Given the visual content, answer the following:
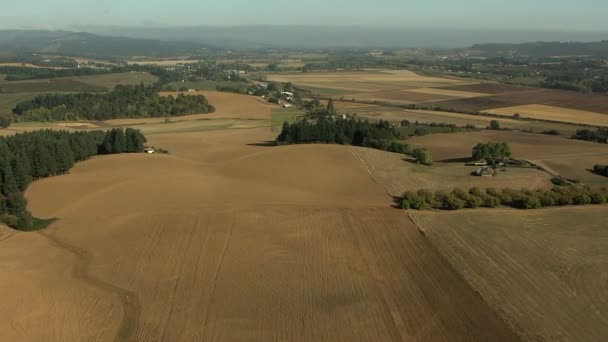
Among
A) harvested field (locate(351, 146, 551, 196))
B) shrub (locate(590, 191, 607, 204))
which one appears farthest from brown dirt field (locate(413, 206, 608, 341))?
harvested field (locate(351, 146, 551, 196))

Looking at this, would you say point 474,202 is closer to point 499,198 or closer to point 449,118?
point 499,198

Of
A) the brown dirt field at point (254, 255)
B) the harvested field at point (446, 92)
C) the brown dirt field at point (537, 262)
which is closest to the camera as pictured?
the brown dirt field at point (254, 255)

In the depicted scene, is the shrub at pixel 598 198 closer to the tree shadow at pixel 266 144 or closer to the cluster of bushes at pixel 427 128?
the cluster of bushes at pixel 427 128

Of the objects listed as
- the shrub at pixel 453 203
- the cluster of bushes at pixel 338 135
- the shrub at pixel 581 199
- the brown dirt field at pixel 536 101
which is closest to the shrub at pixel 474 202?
the shrub at pixel 453 203

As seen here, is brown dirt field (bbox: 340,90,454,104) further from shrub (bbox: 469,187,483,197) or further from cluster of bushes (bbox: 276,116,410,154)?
shrub (bbox: 469,187,483,197)

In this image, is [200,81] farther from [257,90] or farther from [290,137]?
[290,137]

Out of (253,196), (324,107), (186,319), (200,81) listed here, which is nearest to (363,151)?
(253,196)

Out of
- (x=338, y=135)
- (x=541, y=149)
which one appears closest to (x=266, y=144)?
(x=338, y=135)
